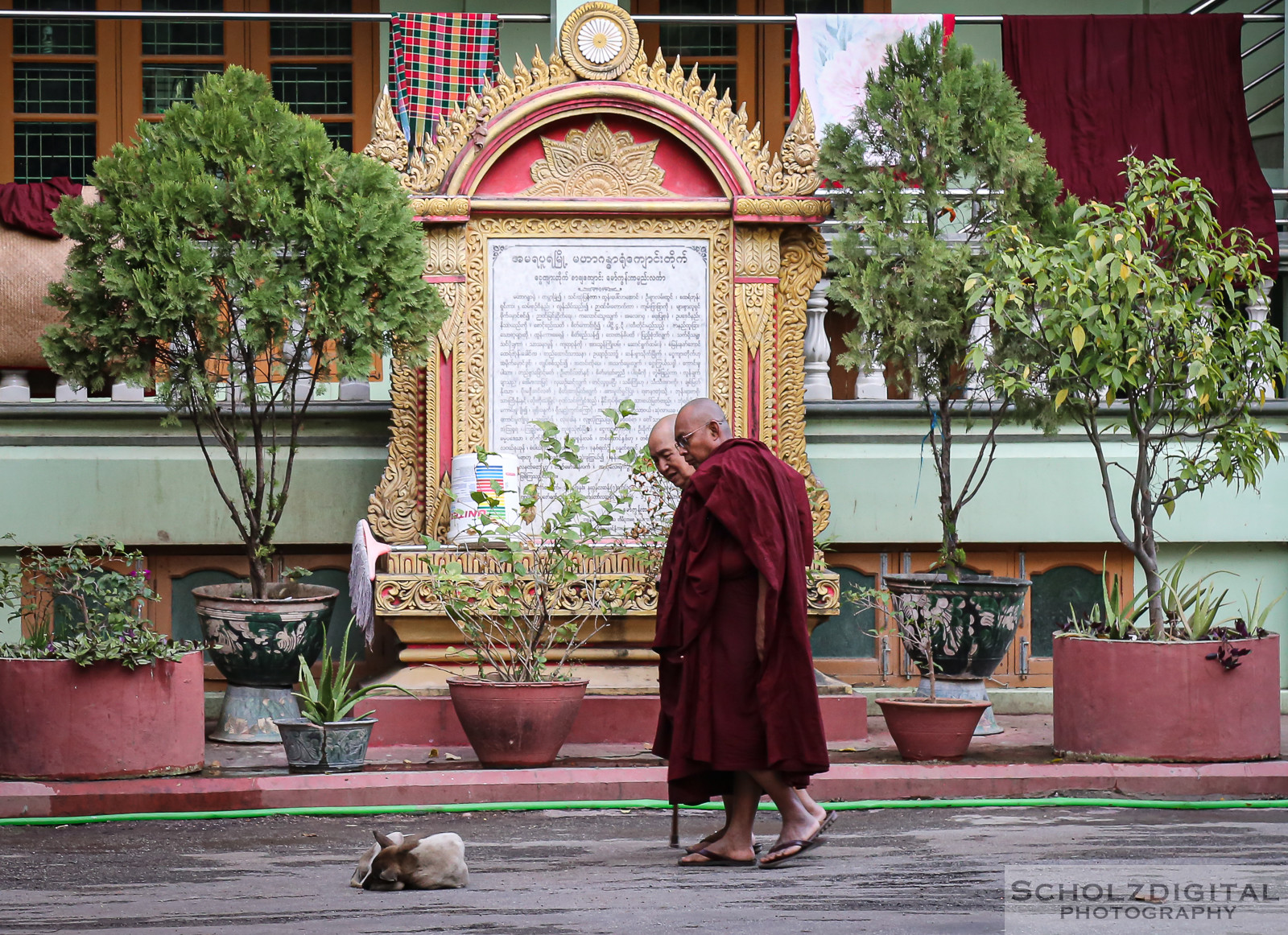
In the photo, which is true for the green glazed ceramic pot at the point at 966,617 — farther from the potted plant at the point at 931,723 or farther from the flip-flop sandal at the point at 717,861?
the flip-flop sandal at the point at 717,861

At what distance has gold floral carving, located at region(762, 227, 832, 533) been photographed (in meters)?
9.45

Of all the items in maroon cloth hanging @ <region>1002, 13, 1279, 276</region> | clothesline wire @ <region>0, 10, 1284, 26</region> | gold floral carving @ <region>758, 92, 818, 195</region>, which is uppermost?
clothesline wire @ <region>0, 10, 1284, 26</region>

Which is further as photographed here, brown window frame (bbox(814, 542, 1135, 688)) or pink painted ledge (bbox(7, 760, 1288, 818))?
brown window frame (bbox(814, 542, 1135, 688))

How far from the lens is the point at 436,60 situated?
10.6 m

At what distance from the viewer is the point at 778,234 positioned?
Answer: 9.44 meters

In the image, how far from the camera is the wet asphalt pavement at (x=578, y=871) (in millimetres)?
4871

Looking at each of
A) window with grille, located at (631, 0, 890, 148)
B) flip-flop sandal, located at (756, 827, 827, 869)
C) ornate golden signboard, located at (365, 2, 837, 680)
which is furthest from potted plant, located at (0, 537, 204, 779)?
window with grille, located at (631, 0, 890, 148)

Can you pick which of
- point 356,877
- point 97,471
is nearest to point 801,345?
point 97,471

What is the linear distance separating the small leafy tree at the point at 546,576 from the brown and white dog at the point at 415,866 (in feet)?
7.84

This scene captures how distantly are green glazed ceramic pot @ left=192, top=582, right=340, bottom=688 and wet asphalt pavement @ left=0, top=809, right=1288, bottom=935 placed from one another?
5.52 ft

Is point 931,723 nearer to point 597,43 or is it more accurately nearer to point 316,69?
point 597,43

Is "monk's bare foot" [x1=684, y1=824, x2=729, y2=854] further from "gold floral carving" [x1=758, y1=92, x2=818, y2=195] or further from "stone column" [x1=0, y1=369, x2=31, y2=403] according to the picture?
"stone column" [x1=0, y1=369, x2=31, y2=403]

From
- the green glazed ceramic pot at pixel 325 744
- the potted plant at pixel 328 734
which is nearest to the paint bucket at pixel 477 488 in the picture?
the potted plant at pixel 328 734

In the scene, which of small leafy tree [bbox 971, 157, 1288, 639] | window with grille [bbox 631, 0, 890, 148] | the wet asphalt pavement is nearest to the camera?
the wet asphalt pavement
